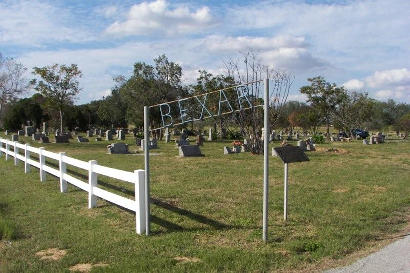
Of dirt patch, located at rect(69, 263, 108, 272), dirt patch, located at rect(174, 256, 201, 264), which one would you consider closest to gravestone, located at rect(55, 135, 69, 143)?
dirt patch, located at rect(69, 263, 108, 272)

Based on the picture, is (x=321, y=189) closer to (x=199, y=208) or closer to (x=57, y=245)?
(x=199, y=208)

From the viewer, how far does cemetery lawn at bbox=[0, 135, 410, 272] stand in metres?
5.32

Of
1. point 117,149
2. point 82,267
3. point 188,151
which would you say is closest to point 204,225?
point 82,267

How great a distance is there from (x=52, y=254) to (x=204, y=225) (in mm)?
2480

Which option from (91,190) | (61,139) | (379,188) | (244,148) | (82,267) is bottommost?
(82,267)

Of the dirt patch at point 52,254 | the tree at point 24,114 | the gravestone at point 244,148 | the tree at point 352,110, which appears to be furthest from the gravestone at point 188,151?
the tree at point 24,114

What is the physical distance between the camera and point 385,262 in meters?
5.23

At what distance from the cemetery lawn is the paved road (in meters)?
0.29

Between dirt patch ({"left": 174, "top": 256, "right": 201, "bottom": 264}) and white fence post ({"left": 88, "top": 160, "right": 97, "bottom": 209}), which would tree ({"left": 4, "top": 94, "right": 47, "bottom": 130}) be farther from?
dirt patch ({"left": 174, "top": 256, "right": 201, "bottom": 264})

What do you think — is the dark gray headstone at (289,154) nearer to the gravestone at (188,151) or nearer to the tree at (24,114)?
the gravestone at (188,151)

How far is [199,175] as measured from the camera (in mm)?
13594

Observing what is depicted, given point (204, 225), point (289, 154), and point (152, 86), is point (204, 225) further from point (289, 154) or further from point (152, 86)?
point (152, 86)

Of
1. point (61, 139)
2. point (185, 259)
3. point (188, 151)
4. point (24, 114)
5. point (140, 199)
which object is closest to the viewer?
point (185, 259)

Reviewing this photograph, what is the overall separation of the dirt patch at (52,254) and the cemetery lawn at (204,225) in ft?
0.09
